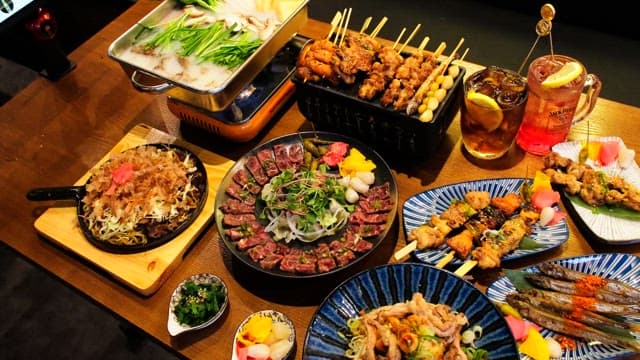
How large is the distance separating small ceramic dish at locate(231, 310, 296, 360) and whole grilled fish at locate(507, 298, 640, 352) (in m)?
0.86

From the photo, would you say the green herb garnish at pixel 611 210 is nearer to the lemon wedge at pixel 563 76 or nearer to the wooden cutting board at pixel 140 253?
the lemon wedge at pixel 563 76

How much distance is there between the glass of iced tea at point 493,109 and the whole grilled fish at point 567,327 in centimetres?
80

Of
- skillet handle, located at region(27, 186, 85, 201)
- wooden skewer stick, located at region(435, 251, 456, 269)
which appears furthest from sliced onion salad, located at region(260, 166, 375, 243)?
skillet handle, located at region(27, 186, 85, 201)

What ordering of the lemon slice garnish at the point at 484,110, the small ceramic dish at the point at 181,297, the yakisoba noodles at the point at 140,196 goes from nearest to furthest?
the small ceramic dish at the point at 181,297, the lemon slice garnish at the point at 484,110, the yakisoba noodles at the point at 140,196

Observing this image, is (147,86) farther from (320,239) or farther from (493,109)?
(493,109)

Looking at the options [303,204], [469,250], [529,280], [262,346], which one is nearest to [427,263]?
[469,250]

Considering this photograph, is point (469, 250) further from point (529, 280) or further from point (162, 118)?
point (162, 118)

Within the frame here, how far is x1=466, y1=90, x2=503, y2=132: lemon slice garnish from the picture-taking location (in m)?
2.35

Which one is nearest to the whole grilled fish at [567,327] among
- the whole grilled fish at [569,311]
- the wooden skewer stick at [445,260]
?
the whole grilled fish at [569,311]

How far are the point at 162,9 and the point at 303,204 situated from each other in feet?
4.99

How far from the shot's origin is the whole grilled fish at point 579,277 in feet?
6.58

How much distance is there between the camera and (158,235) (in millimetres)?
2439

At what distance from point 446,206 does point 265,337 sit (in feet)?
3.21

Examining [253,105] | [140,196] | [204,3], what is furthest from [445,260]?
[204,3]
